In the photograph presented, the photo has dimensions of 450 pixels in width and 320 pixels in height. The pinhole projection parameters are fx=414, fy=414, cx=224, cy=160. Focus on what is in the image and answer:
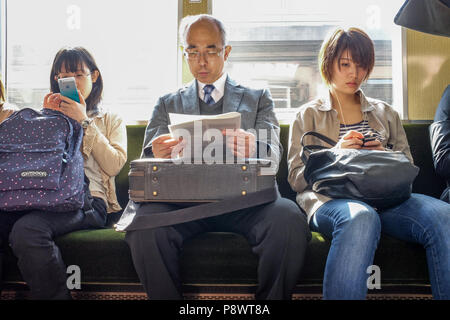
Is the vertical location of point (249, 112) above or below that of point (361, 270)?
above

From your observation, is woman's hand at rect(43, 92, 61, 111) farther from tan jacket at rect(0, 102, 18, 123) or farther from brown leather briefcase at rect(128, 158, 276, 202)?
brown leather briefcase at rect(128, 158, 276, 202)

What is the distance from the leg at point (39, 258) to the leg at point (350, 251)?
1.10m

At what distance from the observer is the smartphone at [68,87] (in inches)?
85.2

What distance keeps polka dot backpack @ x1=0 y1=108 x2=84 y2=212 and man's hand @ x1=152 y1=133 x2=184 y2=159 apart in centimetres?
40

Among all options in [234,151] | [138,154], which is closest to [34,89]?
[138,154]

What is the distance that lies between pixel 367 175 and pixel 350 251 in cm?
36

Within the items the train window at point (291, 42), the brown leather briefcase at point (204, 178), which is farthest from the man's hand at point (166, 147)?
the train window at point (291, 42)

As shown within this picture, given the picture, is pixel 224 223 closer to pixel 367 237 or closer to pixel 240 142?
pixel 240 142

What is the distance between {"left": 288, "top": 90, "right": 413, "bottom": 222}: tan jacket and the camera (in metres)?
2.12

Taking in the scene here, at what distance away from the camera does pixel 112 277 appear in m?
1.86

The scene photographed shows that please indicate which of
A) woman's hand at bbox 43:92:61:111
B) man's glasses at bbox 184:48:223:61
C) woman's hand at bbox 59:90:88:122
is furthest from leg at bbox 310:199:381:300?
woman's hand at bbox 43:92:61:111
